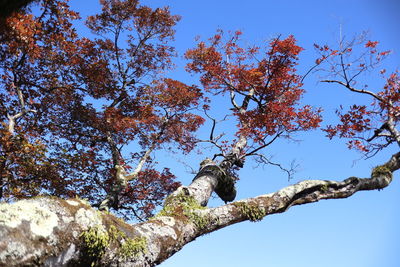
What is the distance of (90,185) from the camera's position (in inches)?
406

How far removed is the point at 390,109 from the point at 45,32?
11025mm

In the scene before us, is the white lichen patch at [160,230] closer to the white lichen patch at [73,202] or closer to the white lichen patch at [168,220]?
the white lichen patch at [168,220]

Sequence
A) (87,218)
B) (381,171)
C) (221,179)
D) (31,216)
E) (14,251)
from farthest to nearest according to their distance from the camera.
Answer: (381,171), (221,179), (87,218), (31,216), (14,251)

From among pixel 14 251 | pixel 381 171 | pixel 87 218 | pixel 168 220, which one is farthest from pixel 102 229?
pixel 381 171

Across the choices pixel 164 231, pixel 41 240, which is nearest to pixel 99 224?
pixel 41 240

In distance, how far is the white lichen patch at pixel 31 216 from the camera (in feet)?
9.18

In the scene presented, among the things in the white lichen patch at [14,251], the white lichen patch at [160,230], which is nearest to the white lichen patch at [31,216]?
the white lichen patch at [14,251]

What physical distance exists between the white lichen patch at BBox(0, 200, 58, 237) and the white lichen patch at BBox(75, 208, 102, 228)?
25 cm

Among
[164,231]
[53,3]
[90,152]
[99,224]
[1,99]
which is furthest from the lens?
[90,152]

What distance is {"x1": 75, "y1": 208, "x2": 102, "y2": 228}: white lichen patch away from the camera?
325 cm

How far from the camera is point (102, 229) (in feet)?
11.1

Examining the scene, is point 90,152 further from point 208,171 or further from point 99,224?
point 99,224

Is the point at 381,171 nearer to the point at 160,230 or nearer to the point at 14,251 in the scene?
the point at 160,230

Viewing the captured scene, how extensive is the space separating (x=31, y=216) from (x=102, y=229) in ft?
2.52
